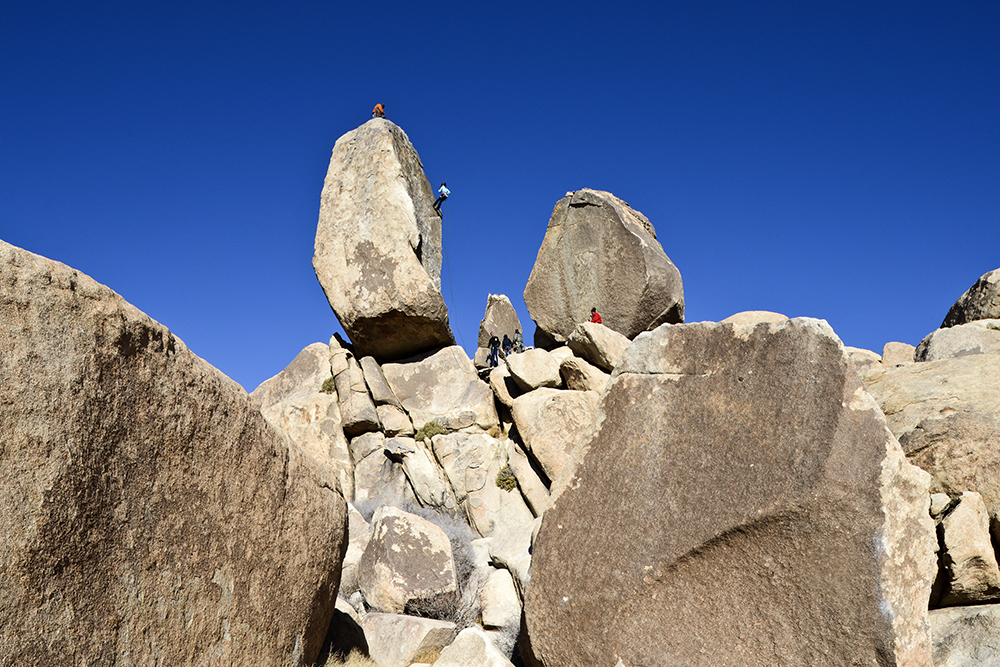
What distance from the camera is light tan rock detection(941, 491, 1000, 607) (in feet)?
14.2

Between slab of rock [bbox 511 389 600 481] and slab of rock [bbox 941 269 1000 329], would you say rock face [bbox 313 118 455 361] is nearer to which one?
slab of rock [bbox 511 389 600 481]

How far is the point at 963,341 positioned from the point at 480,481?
7.15 meters

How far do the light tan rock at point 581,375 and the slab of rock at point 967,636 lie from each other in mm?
7723

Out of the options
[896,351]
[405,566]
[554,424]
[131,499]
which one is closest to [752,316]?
[896,351]

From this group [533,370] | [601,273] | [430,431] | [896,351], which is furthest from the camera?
[601,273]

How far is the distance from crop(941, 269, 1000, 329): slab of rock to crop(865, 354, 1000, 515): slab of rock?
420 cm

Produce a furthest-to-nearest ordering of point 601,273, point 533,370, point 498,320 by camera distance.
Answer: point 498,320 < point 601,273 < point 533,370

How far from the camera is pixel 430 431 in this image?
12555mm

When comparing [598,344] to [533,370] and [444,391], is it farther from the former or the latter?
[444,391]

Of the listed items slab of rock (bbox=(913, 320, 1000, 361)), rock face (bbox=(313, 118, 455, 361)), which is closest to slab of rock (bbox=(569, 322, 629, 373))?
rock face (bbox=(313, 118, 455, 361))

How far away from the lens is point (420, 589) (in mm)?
7246

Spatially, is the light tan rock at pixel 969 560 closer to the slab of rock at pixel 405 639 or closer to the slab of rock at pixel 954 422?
the slab of rock at pixel 954 422

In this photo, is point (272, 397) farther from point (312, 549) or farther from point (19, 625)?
point (19, 625)

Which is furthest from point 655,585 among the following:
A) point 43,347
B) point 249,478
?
point 43,347
